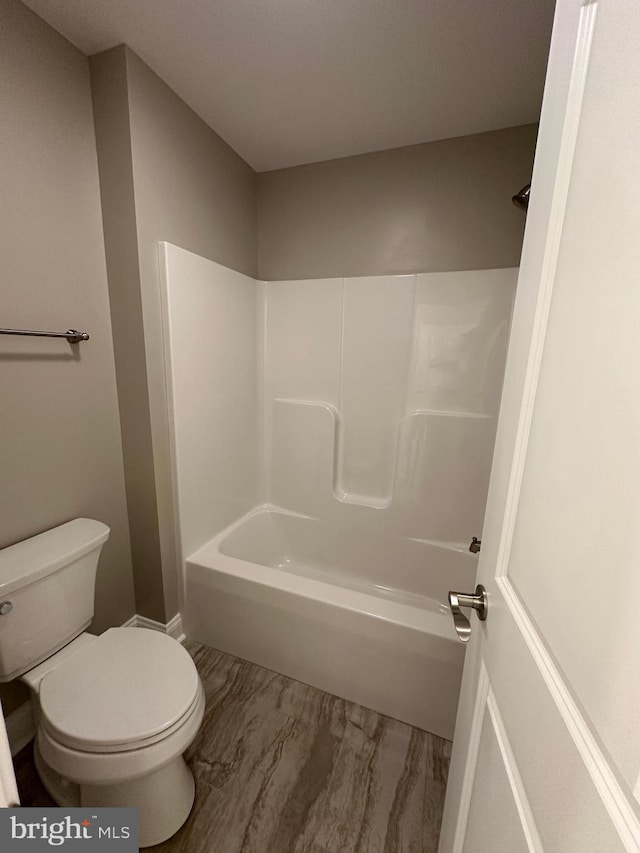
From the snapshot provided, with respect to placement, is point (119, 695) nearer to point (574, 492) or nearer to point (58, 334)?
point (58, 334)

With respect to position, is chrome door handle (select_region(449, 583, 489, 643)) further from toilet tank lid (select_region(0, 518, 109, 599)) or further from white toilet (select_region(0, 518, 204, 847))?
toilet tank lid (select_region(0, 518, 109, 599))

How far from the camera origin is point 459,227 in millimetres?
1779

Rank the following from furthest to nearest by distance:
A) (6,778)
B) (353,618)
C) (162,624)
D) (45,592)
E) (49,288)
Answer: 1. (162,624)
2. (353,618)
3. (49,288)
4. (45,592)
5. (6,778)

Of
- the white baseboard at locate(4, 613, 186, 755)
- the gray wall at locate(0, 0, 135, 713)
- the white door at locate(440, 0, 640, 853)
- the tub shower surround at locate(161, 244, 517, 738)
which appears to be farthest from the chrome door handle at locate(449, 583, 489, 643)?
the white baseboard at locate(4, 613, 186, 755)

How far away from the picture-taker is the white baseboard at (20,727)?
4.03 feet

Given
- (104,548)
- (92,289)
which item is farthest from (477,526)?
(92,289)

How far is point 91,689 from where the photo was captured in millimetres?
1027

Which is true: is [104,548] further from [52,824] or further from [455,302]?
[455,302]

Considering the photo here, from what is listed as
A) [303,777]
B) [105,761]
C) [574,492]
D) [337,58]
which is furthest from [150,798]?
[337,58]

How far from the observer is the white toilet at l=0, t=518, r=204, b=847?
2.99ft

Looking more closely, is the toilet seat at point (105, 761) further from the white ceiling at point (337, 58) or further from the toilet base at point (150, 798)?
the white ceiling at point (337, 58)

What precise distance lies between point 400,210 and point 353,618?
77.0 inches

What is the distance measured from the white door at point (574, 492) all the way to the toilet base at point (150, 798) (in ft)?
2.93

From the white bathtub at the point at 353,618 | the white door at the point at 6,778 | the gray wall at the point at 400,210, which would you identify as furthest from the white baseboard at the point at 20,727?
the gray wall at the point at 400,210
